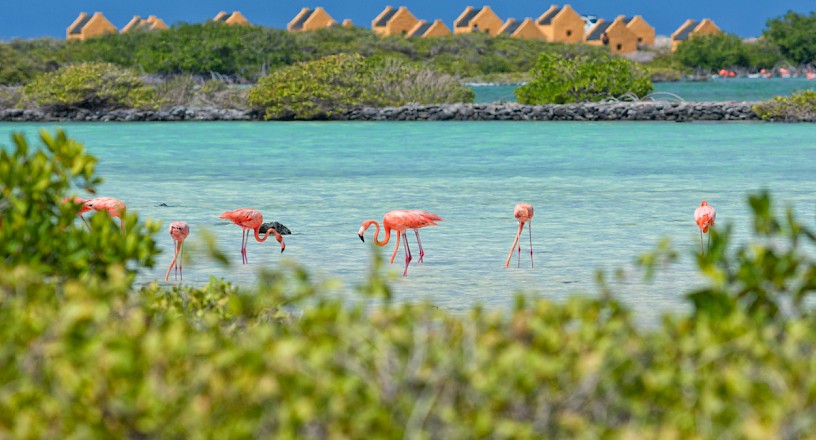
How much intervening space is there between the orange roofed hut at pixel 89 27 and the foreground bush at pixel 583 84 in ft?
356

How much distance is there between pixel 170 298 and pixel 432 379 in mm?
3850

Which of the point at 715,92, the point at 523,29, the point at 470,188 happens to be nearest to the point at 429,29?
the point at 523,29

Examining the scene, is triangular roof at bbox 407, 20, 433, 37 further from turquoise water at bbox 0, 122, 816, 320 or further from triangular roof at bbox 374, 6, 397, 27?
turquoise water at bbox 0, 122, 816, 320

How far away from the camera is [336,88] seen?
45.3 meters

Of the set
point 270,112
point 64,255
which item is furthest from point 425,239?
point 270,112

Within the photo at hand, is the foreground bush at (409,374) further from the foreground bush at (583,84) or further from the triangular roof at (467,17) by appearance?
the triangular roof at (467,17)

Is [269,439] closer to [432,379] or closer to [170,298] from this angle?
[432,379]

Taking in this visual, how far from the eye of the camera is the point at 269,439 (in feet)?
12.5

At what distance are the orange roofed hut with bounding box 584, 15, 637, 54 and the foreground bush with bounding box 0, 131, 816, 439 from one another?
156925 mm

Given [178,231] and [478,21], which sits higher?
[478,21]

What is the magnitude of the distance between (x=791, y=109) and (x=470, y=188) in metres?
22.5

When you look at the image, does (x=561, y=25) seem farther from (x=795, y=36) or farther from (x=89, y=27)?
(x=89, y=27)

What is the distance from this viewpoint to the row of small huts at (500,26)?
157763 millimetres

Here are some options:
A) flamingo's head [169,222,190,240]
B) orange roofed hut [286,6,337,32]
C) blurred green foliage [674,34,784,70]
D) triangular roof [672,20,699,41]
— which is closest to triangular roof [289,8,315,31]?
orange roofed hut [286,6,337,32]
